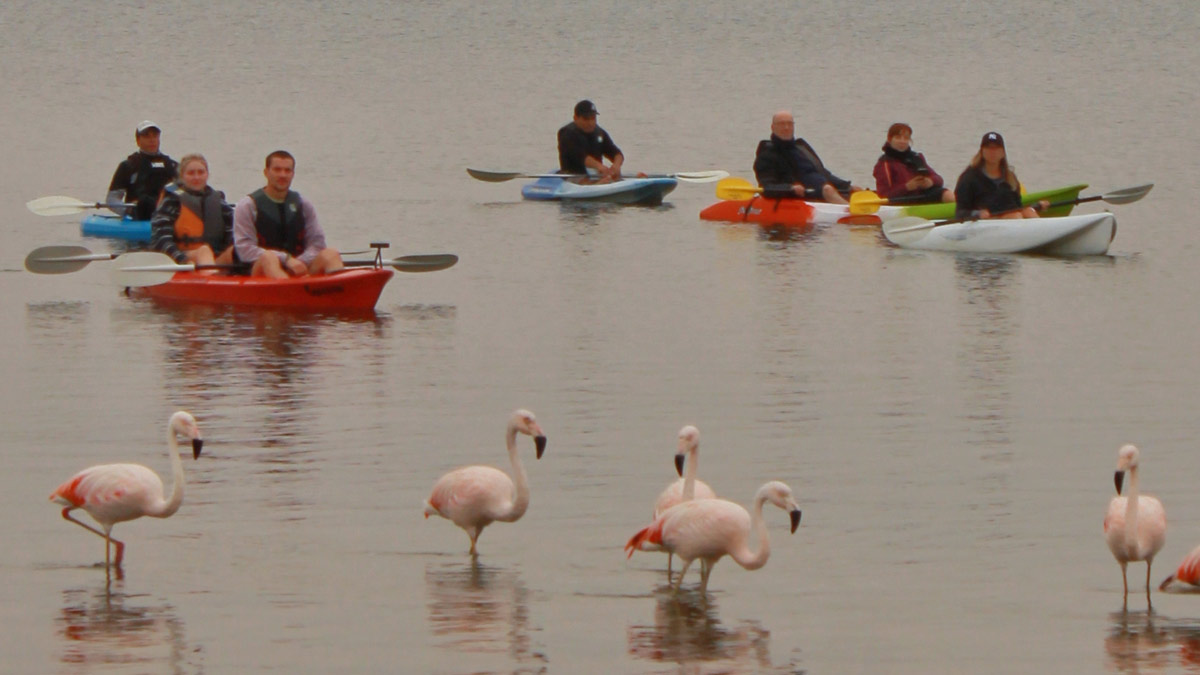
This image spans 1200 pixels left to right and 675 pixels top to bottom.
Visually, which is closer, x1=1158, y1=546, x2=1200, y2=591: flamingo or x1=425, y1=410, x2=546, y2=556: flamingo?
x1=1158, y1=546, x2=1200, y2=591: flamingo

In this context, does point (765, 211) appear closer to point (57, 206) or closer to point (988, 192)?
point (988, 192)

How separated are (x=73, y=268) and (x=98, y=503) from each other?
439 inches

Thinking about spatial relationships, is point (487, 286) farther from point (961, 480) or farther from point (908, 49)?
point (908, 49)

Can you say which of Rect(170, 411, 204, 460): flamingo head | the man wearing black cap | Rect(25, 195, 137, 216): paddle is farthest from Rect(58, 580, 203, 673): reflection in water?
the man wearing black cap

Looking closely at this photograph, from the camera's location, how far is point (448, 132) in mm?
47031

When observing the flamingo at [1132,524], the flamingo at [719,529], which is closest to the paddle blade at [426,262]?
the flamingo at [719,529]

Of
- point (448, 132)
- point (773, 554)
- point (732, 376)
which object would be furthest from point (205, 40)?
point (773, 554)

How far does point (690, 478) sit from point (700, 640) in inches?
43.2

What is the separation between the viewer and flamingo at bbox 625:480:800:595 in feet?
32.5

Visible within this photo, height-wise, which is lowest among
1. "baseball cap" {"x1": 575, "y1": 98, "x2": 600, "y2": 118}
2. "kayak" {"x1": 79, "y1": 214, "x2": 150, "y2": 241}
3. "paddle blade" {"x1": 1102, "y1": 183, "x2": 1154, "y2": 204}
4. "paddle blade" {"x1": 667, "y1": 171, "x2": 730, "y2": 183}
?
"kayak" {"x1": 79, "y1": 214, "x2": 150, "y2": 241}

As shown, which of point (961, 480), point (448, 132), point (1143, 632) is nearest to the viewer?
point (1143, 632)

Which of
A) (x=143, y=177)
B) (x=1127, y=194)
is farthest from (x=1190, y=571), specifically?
(x=143, y=177)

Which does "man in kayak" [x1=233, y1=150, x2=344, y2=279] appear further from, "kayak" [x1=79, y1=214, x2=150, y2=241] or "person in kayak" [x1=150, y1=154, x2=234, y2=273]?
"kayak" [x1=79, y1=214, x2=150, y2=241]

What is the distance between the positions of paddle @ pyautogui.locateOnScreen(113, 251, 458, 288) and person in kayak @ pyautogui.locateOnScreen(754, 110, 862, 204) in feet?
22.6
